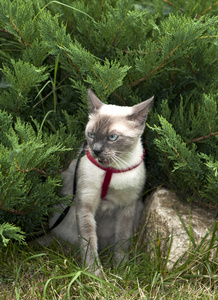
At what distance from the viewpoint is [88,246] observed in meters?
2.33

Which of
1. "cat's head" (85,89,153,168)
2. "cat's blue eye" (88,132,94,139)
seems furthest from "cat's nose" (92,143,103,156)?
"cat's blue eye" (88,132,94,139)

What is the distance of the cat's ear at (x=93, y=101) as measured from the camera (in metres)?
2.21

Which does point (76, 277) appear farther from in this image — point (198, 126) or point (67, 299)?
point (198, 126)

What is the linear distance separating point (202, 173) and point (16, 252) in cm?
133

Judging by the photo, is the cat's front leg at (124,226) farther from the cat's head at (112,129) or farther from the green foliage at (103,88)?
the cat's head at (112,129)

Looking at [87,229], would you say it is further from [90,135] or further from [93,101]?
[93,101]

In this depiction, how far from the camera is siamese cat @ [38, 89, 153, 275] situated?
221 cm

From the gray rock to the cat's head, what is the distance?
0.46 metres

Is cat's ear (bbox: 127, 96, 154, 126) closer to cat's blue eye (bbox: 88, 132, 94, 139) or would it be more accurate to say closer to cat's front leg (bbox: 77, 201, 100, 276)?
cat's blue eye (bbox: 88, 132, 94, 139)

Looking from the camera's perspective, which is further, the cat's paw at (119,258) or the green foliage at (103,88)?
the cat's paw at (119,258)

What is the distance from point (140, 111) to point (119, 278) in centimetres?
102

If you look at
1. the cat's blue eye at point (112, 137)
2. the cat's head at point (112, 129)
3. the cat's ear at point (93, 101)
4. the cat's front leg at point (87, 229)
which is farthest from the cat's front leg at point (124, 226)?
the cat's ear at point (93, 101)

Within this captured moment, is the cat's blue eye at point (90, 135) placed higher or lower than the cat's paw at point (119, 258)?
higher

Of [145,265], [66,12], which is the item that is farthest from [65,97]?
[145,265]
